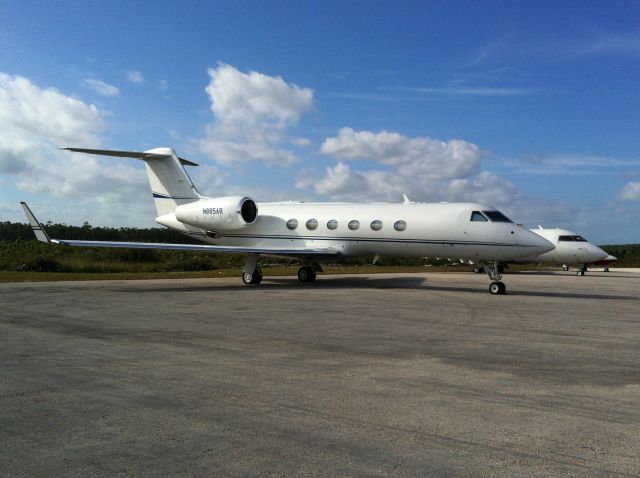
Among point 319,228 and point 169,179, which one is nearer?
point 319,228

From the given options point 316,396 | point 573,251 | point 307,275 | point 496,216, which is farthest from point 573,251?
point 316,396

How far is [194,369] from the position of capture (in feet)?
20.3

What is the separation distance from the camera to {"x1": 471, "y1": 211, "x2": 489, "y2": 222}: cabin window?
17469 millimetres

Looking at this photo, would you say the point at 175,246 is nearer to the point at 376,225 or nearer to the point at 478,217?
the point at 376,225

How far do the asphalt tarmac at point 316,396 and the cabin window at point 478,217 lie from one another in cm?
688

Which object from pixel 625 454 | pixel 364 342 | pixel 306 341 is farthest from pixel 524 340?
pixel 625 454

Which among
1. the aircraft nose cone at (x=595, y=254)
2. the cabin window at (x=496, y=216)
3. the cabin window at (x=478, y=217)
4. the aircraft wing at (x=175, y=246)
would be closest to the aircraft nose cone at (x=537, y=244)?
the cabin window at (x=496, y=216)

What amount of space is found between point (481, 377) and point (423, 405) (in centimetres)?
139

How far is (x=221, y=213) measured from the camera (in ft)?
71.6

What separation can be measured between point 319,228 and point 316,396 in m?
15.8

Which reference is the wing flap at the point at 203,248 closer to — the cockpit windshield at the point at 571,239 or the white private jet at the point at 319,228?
the white private jet at the point at 319,228

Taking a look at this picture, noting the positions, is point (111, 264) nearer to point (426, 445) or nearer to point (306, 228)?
point (306, 228)

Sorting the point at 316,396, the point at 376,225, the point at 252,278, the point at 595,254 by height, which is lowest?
the point at 316,396

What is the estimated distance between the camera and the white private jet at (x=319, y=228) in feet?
56.5
